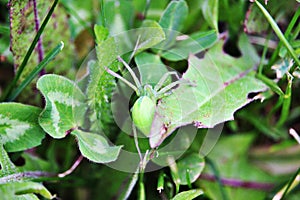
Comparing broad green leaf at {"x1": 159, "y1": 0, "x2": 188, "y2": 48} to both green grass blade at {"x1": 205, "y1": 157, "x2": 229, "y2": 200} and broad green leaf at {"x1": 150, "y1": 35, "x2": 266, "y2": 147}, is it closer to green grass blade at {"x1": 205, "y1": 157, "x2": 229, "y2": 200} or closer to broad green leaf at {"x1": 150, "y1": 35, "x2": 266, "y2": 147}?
broad green leaf at {"x1": 150, "y1": 35, "x2": 266, "y2": 147}

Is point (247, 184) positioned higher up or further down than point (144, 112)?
further down

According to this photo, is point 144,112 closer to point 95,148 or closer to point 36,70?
point 95,148

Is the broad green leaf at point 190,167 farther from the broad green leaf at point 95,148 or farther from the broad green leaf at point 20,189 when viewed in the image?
the broad green leaf at point 20,189

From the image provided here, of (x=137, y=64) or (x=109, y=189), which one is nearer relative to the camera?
(x=137, y=64)

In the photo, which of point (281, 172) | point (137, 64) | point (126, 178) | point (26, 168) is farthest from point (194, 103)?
point (281, 172)

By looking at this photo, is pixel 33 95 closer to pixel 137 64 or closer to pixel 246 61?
pixel 137 64

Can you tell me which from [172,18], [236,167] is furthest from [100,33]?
[236,167]
